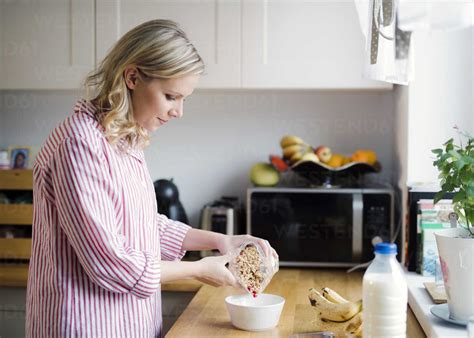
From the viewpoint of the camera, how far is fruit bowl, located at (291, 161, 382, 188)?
2.31 meters

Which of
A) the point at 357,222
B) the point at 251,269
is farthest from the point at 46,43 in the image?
the point at 251,269

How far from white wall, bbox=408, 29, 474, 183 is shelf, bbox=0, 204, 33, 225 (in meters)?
1.41

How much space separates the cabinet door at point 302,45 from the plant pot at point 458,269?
3.50ft

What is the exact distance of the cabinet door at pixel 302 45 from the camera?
2.33 metres

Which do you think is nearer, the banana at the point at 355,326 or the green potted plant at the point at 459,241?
the green potted plant at the point at 459,241

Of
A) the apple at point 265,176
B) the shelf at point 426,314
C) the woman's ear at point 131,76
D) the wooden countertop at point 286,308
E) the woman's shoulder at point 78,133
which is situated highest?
the woman's ear at point 131,76

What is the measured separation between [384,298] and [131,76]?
67 centimetres

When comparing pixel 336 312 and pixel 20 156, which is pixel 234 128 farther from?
pixel 336 312

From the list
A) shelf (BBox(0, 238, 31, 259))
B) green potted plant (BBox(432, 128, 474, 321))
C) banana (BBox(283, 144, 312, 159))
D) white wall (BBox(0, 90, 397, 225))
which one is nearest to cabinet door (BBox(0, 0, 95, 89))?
white wall (BBox(0, 90, 397, 225))

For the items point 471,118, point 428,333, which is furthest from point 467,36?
point 428,333

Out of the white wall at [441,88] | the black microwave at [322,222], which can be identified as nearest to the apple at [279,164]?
the black microwave at [322,222]

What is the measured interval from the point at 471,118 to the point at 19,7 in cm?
167

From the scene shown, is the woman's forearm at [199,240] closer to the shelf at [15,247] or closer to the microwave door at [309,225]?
the microwave door at [309,225]

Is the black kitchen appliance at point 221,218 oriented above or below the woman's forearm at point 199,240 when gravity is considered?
below
